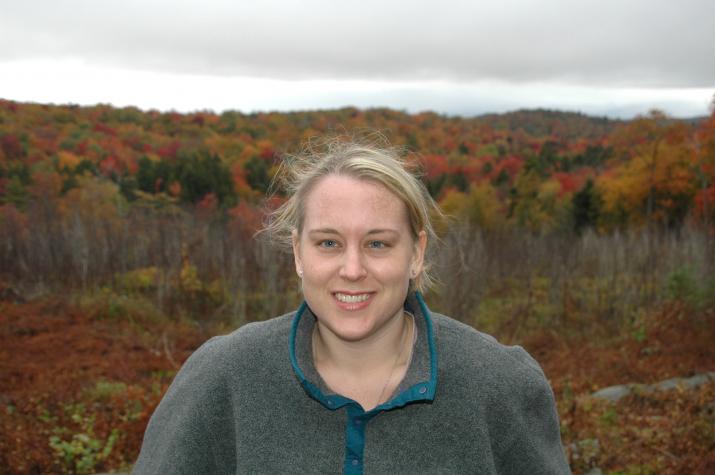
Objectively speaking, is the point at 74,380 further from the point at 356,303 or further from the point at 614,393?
the point at 356,303

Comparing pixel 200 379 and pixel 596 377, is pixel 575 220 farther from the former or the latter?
pixel 200 379

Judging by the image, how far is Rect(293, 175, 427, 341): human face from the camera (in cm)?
150

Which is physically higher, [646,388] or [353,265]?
[353,265]

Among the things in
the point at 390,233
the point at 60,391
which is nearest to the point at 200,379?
the point at 390,233

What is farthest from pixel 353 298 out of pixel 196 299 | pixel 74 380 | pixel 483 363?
pixel 196 299

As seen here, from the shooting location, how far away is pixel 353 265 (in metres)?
1.49

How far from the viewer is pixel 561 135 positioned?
2680 inches

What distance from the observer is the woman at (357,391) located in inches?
58.5

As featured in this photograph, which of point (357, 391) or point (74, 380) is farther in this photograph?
point (74, 380)

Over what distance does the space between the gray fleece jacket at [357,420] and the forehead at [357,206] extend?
0.34 metres

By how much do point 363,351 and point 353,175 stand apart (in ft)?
1.51

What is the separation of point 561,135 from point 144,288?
200ft

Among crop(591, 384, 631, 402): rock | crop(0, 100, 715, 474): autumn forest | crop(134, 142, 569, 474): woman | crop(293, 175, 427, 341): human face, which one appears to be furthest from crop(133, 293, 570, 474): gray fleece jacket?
crop(591, 384, 631, 402): rock

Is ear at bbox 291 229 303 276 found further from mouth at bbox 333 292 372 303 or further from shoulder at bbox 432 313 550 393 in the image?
shoulder at bbox 432 313 550 393
